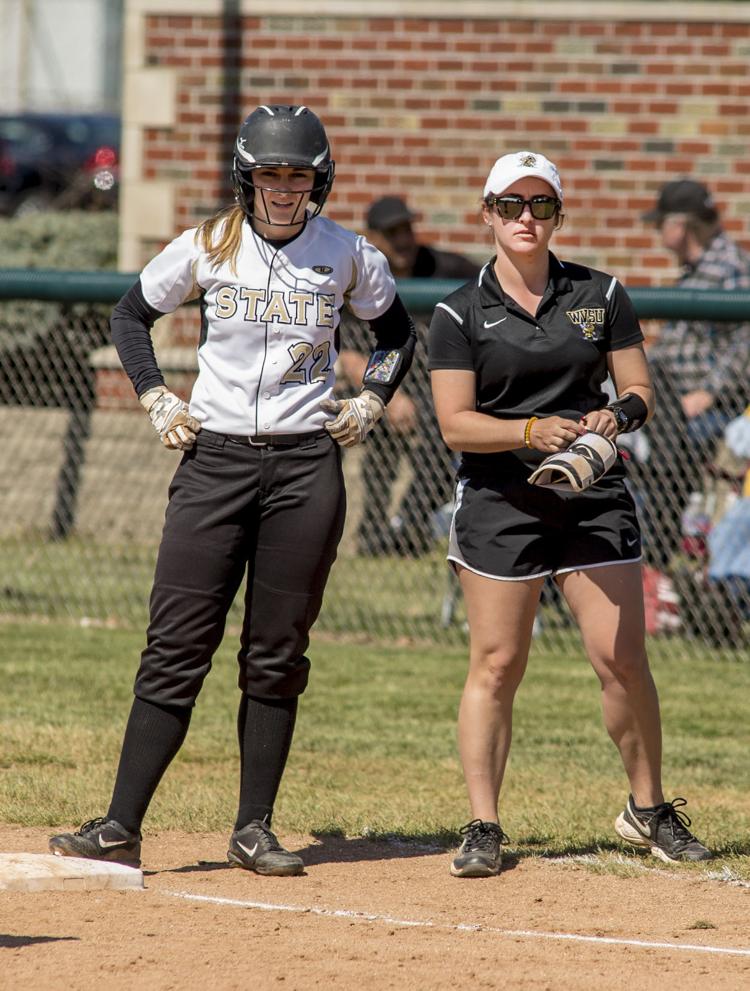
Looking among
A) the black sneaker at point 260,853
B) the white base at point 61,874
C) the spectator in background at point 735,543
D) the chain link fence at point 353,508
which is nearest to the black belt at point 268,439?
the black sneaker at point 260,853

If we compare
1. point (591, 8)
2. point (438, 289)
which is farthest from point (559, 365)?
point (591, 8)

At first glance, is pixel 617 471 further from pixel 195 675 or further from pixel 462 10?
pixel 462 10

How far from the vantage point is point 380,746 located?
701cm

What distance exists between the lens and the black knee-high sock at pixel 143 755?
500 cm

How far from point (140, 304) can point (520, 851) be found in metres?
2.07

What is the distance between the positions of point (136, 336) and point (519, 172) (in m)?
1.22

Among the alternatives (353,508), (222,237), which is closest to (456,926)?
(222,237)

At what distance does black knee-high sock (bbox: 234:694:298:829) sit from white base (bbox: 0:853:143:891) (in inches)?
18.2

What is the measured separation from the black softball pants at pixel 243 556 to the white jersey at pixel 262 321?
0.10 meters

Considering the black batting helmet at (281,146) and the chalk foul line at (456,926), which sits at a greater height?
the black batting helmet at (281,146)

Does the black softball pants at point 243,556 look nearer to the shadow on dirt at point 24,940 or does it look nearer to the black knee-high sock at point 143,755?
the black knee-high sock at point 143,755

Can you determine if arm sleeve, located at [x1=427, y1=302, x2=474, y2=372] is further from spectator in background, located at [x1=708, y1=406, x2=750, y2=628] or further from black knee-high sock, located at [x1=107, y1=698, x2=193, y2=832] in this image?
spectator in background, located at [x1=708, y1=406, x2=750, y2=628]

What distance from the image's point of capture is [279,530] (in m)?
5.03

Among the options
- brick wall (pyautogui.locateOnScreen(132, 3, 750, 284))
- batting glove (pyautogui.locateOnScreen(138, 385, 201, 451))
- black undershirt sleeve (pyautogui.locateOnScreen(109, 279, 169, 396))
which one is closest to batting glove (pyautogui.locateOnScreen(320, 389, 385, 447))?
batting glove (pyautogui.locateOnScreen(138, 385, 201, 451))
